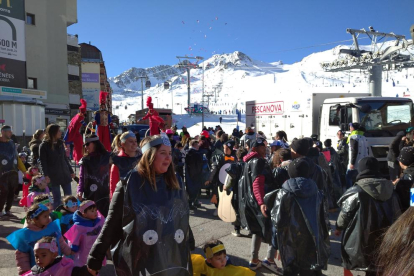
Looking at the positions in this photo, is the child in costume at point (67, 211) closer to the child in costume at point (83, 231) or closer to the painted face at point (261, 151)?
the child in costume at point (83, 231)

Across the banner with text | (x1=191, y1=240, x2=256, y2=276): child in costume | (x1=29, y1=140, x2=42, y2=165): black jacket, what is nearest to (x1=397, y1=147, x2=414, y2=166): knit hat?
(x1=191, y1=240, x2=256, y2=276): child in costume

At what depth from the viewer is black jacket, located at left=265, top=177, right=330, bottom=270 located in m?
3.44

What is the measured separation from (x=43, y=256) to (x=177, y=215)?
1589 millimetres

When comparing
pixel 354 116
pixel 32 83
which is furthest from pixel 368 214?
pixel 32 83

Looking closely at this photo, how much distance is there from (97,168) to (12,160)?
3.10 metres

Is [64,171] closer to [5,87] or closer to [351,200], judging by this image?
[351,200]

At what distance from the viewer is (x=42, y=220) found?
3596 mm

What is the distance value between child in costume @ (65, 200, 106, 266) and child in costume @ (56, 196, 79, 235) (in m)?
0.33

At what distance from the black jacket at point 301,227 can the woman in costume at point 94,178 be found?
8.22ft

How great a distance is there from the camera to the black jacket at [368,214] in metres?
3.36

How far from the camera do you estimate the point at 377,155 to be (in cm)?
1004

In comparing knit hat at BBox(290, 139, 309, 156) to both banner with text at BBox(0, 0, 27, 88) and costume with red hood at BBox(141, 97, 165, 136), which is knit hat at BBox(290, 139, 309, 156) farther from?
banner with text at BBox(0, 0, 27, 88)

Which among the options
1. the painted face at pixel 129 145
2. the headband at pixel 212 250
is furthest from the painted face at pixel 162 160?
the painted face at pixel 129 145

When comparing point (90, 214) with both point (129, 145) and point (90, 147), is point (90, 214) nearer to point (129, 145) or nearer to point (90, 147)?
point (129, 145)
